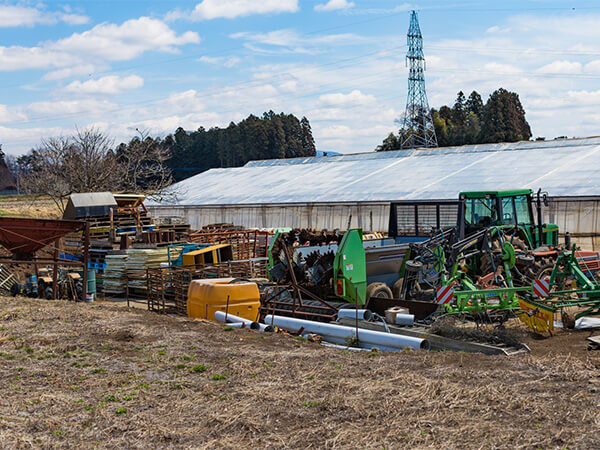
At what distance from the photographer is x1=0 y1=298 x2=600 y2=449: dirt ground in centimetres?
560

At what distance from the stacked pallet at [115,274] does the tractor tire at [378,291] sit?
11544 millimetres

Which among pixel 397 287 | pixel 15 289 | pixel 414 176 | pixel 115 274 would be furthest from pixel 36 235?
pixel 414 176

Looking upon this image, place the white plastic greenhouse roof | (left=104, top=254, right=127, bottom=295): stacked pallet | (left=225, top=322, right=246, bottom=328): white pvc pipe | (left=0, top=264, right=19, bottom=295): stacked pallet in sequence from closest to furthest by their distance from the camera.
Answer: (left=225, top=322, right=246, bottom=328): white pvc pipe
(left=0, top=264, right=19, bottom=295): stacked pallet
(left=104, top=254, right=127, bottom=295): stacked pallet
the white plastic greenhouse roof

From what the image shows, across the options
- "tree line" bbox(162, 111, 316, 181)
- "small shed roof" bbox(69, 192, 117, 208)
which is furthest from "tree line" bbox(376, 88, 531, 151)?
"small shed roof" bbox(69, 192, 117, 208)

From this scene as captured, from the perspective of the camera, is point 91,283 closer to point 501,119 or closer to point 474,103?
point 501,119

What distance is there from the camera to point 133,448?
5.59m

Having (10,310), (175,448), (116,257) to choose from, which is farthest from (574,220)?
(175,448)

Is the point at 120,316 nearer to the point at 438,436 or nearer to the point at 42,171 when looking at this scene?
the point at 438,436

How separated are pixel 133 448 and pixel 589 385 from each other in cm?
A: 470

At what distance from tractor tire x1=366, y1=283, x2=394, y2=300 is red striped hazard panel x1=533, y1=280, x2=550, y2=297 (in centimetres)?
363

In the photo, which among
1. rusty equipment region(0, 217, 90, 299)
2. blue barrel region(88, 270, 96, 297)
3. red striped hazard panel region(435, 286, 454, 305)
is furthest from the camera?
blue barrel region(88, 270, 96, 297)

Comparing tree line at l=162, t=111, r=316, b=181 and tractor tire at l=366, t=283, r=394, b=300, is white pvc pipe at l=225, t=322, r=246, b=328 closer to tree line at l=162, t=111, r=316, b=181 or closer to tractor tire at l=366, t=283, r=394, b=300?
tractor tire at l=366, t=283, r=394, b=300

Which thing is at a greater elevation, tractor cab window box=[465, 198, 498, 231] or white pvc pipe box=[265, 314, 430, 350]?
tractor cab window box=[465, 198, 498, 231]

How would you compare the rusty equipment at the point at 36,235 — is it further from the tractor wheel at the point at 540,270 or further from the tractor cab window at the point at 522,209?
the tractor wheel at the point at 540,270
